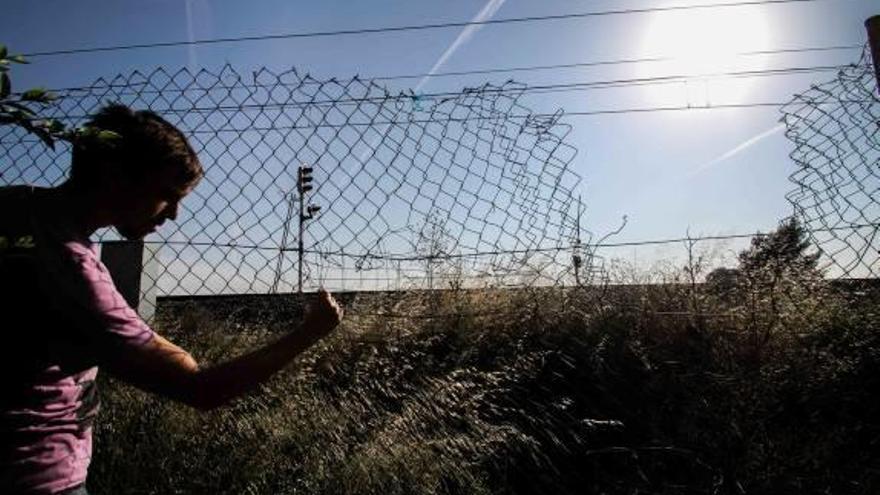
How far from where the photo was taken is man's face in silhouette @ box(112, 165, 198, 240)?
5.90 feet

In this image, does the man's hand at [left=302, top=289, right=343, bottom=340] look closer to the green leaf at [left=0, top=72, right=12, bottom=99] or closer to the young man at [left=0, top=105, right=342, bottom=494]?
the young man at [left=0, top=105, right=342, bottom=494]

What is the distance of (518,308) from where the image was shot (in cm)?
365

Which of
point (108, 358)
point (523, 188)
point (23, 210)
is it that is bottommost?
point (108, 358)

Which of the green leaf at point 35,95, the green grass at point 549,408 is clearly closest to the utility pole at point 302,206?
the green grass at point 549,408

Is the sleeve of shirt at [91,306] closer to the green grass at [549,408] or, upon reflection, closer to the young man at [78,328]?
the young man at [78,328]

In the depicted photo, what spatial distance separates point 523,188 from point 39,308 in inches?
104

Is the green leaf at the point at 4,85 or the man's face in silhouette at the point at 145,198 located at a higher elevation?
the green leaf at the point at 4,85

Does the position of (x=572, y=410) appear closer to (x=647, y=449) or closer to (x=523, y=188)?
(x=647, y=449)

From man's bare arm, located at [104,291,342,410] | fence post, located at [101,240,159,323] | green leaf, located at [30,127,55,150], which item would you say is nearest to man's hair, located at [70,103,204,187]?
man's bare arm, located at [104,291,342,410]

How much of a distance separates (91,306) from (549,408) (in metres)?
2.03

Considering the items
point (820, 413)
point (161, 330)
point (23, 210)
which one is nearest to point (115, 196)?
point (23, 210)

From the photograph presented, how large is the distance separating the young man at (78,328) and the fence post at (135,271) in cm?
163

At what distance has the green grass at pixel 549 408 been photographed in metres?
2.59

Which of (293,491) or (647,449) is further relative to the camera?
A: (647,449)
